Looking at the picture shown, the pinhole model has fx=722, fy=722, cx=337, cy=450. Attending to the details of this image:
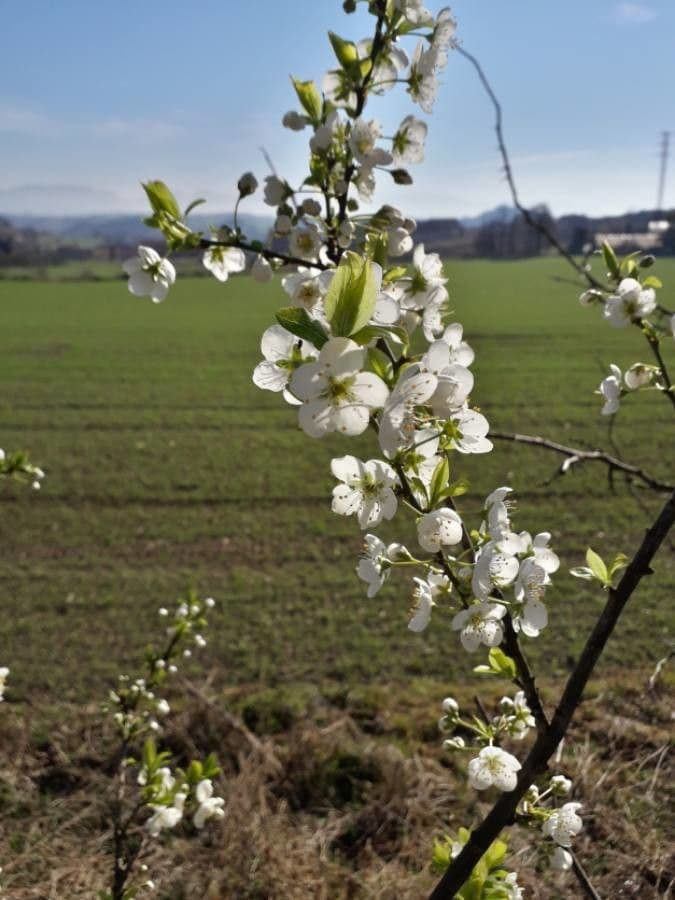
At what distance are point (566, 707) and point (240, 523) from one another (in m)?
6.45

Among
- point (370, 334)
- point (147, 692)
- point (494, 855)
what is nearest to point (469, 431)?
point (370, 334)

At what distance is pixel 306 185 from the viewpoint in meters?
1.09

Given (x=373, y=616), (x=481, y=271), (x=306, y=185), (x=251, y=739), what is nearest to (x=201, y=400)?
(x=373, y=616)

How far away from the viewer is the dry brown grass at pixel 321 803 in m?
2.21

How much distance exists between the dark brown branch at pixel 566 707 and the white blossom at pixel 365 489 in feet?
1.13

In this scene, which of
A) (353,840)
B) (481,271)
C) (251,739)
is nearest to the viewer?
(353,840)

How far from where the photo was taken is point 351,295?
2.19 feet

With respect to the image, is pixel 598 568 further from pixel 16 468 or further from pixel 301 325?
pixel 16 468

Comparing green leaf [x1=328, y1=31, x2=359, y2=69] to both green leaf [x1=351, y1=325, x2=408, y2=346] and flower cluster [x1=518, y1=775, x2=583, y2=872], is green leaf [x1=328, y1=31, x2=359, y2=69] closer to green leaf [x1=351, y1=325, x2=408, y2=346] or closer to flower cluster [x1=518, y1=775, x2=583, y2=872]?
green leaf [x1=351, y1=325, x2=408, y2=346]

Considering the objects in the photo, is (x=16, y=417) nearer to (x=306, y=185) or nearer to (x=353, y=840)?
(x=353, y=840)

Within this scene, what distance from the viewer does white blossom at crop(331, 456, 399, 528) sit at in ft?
2.60

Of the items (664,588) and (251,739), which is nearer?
(251,739)

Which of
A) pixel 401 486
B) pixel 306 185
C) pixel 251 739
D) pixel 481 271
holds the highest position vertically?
pixel 481 271

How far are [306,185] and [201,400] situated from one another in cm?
1263
